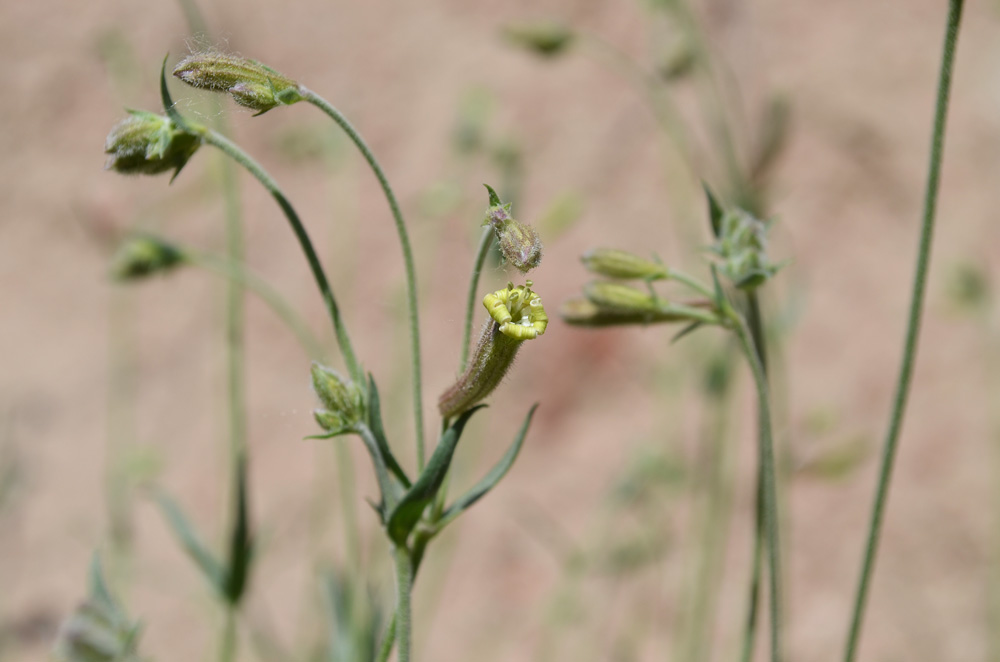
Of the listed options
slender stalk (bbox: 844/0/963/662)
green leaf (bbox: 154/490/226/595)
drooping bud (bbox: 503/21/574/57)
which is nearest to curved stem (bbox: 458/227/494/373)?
slender stalk (bbox: 844/0/963/662)

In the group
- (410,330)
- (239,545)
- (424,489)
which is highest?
(410,330)

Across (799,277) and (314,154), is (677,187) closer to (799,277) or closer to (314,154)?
(799,277)

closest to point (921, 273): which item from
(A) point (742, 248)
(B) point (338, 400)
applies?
(A) point (742, 248)

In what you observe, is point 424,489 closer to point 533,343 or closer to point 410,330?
point 410,330

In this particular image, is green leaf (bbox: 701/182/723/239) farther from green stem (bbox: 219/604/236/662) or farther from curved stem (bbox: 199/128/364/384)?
green stem (bbox: 219/604/236/662)

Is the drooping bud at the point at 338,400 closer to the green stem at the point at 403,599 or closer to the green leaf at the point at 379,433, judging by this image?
the green leaf at the point at 379,433

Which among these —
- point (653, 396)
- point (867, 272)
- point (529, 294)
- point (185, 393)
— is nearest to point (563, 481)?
point (653, 396)
